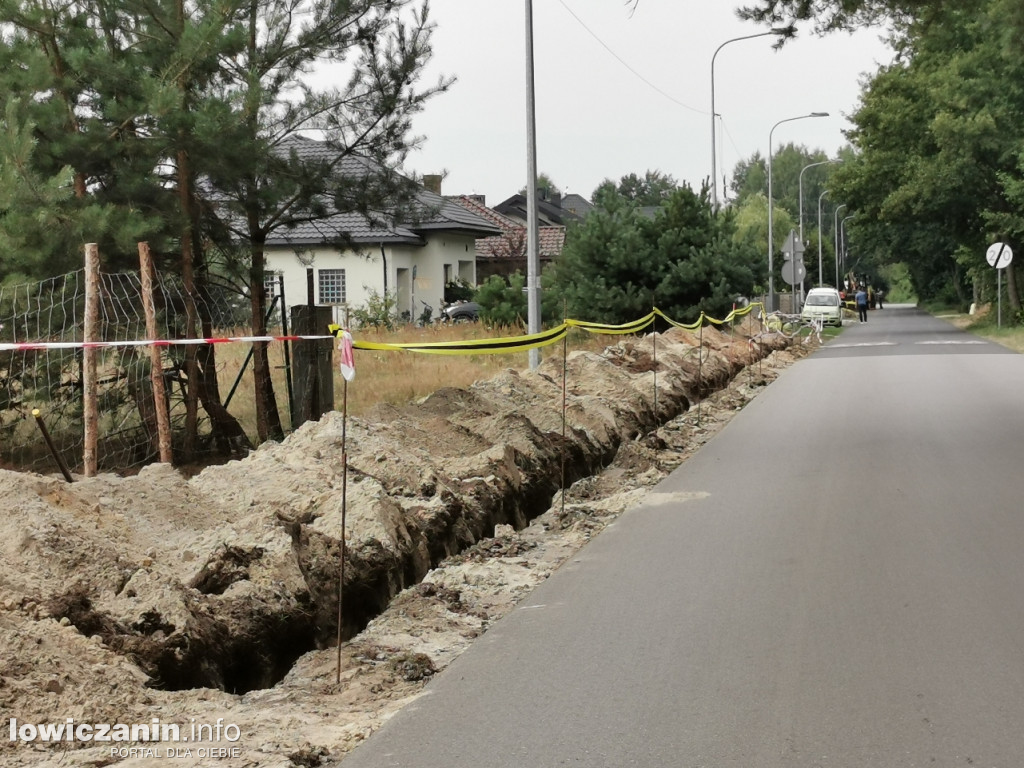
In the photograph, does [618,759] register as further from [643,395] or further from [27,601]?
[643,395]

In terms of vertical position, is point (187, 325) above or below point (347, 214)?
below

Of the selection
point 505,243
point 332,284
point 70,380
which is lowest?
point 70,380

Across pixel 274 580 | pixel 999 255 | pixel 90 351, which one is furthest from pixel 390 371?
pixel 999 255

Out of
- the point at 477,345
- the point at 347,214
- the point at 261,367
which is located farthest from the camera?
the point at 347,214

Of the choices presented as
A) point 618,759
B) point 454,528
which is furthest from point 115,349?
point 618,759

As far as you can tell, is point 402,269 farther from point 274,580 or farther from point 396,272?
point 274,580

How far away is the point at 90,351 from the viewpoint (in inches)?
381

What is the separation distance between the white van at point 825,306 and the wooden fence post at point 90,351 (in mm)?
44296

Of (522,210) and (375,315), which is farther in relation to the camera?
(522,210)

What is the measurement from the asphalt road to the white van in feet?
134

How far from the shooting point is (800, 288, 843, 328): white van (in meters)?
52.5

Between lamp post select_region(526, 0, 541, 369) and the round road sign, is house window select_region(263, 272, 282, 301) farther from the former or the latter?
the round road sign

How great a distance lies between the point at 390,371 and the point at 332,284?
25.5m

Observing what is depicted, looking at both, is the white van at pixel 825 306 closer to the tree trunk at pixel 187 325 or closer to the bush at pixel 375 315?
the bush at pixel 375 315
